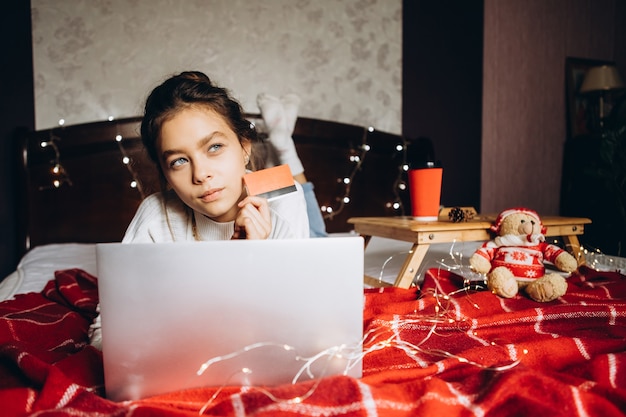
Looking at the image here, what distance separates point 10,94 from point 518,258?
2.01m

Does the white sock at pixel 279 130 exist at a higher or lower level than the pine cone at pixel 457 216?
higher

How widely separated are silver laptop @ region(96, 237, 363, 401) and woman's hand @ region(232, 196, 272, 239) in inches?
13.8

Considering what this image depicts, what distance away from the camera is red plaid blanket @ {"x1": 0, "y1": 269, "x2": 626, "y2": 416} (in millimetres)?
532

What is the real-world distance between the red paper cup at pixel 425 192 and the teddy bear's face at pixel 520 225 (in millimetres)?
225

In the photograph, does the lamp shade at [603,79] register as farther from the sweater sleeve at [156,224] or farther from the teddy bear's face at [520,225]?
the sweater sleeve at [156,224]

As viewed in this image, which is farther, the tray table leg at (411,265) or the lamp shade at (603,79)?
the lamp shade at (603,79)

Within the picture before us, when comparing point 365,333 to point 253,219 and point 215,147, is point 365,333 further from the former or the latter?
point 215,147

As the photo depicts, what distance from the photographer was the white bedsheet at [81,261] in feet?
4.52

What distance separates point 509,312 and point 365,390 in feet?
1.68

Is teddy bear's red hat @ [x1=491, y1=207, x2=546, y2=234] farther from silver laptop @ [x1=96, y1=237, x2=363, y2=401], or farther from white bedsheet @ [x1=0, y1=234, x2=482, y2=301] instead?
silver laptop @ [x1=96, y1=237, x2=363, y2=401]

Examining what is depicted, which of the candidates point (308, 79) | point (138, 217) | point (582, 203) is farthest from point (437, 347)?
point (582, 203)

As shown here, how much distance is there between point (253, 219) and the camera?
88cm

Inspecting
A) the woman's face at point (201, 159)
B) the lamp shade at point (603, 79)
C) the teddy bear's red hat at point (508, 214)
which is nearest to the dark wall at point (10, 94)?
the woman's face at point (201, 159)

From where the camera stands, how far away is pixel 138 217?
107 centimetres
